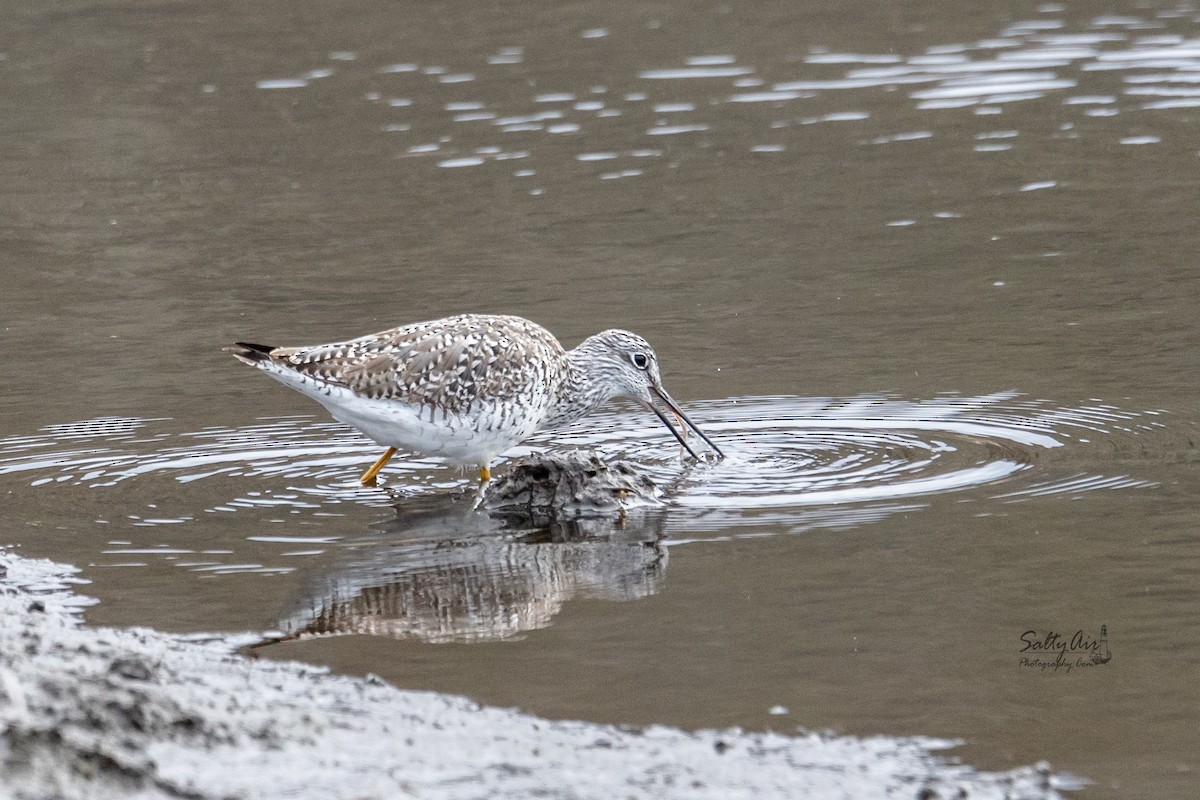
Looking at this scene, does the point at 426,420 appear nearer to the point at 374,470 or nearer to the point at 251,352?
the point at 374,470

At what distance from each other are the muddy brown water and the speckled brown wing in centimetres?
69

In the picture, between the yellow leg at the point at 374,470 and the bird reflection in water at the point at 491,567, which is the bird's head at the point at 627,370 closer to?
the bird reflection in water at the point at 491,567

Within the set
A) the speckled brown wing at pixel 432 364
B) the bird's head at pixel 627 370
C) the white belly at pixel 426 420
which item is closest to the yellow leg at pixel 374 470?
the white belly at pixel 426 420

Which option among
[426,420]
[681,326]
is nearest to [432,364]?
[426,420]

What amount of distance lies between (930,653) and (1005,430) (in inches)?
134

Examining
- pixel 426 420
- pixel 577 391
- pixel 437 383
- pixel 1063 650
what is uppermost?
pixel 437 383

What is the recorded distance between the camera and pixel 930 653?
6719 millimetres

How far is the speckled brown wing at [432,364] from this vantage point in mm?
9031

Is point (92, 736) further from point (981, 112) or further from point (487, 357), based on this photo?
point (981, 112)

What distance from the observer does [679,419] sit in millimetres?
10250

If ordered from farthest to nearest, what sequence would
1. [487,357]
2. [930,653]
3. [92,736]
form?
[487,357], [930,653], [92,736]

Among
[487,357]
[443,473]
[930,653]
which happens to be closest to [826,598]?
[930,653]

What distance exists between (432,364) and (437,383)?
14 centimetres

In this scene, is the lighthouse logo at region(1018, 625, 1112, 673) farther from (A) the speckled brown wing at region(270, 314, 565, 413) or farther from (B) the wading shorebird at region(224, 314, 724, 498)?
(A) the speckled brown wing at region(270, 314, 565, 413)
